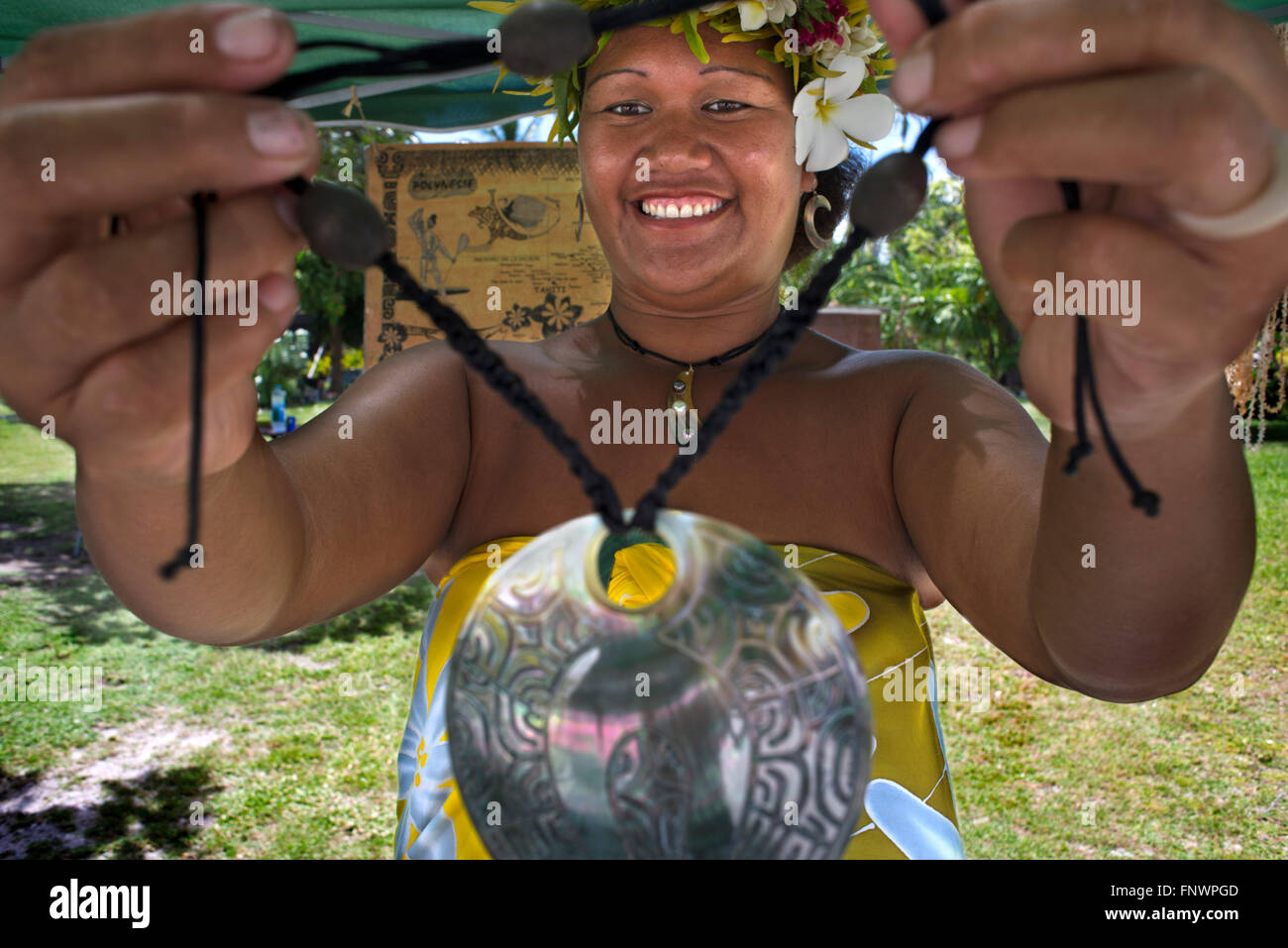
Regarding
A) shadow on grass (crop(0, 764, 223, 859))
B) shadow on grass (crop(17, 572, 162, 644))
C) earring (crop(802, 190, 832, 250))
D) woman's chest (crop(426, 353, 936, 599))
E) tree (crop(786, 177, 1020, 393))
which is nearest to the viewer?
woman's chest (crop(426, 353, 936, 599))

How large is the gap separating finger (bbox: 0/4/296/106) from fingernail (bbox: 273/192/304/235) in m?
0.11

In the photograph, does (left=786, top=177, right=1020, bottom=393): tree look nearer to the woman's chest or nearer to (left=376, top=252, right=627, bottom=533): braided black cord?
the woman's chest

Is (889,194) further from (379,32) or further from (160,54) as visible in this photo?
(379,32)

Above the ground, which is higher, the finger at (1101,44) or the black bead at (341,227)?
the finger at (1101,44)

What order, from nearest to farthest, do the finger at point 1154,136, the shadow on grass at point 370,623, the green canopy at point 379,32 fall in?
the finger at point 1154,136 < the green canopy at point 379,32 < the shadow on grass at point 370,623

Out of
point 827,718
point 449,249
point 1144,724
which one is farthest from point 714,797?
point 1144,724

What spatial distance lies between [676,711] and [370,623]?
7548mm

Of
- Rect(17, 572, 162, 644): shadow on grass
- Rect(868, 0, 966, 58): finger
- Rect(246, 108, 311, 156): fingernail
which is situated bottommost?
Rect(17, 572, 162, 644): shadow on grass

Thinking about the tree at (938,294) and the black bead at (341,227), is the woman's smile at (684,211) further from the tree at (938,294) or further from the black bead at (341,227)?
the tree at (938,294)

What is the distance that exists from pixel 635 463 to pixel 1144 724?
4.87m

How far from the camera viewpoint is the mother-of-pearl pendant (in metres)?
0.86

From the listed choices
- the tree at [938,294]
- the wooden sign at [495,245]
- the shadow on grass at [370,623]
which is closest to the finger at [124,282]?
the wooden sign at [495,245]

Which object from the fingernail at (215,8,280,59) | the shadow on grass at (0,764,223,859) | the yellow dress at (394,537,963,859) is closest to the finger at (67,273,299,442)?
the fingernail at (215,8,280,59)

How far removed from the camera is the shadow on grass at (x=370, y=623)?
7.36 meters
